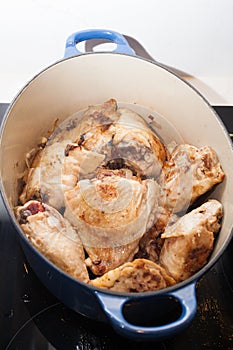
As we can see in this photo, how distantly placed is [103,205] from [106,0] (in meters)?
0.45

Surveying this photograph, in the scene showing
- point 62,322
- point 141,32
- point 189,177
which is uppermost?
point 141,32

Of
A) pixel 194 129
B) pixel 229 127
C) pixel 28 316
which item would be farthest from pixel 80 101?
pixel 28 316

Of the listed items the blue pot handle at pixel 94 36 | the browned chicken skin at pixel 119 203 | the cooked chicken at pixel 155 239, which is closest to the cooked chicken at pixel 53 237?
the browned chicken skin at pixel 119 203

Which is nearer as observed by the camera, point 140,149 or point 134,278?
point 134,278

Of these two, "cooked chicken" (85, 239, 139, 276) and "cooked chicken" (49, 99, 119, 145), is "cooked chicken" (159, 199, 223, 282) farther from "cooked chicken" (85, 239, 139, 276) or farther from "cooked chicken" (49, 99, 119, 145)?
"cooked chicken" (49, 99, 119, 145)

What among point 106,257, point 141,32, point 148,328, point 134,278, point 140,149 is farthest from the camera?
point 141,32

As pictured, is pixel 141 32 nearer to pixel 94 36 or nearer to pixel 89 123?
pixel 94 36

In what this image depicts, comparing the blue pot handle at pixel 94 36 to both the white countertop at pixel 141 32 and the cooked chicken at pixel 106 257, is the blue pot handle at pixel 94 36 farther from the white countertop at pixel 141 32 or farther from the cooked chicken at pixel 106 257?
the cooked chicken at pixel 106 257

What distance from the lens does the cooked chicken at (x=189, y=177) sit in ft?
3.19

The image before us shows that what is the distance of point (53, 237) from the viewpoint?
2.84ft

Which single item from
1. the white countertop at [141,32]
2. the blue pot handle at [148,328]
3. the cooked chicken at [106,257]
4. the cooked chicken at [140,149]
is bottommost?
the cooked chicken at [106,257]

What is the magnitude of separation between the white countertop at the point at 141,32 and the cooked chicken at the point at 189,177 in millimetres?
289

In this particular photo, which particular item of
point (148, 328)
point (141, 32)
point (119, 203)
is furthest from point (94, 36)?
point (148, 328)

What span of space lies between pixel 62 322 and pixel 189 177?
0.37 meters
